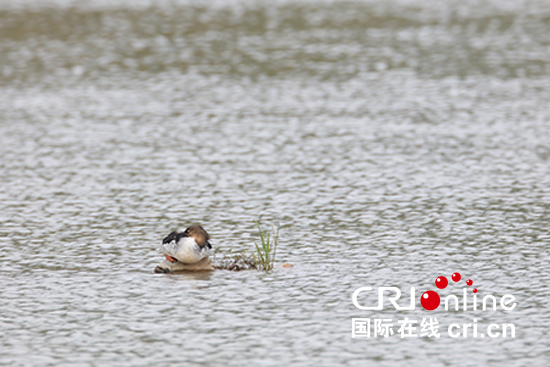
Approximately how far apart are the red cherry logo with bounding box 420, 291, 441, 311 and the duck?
277 cm

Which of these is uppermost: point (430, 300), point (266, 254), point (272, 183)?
point (272, 183)

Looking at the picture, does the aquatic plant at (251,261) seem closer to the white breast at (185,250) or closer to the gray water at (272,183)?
the gray water at (272,183)

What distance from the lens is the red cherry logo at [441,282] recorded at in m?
10.7

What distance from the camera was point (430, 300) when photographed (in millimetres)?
10219

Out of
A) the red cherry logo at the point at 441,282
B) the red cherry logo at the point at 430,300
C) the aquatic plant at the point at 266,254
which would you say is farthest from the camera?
the aquatic plant at the point at 266,254

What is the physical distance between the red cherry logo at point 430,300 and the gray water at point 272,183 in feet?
0.37

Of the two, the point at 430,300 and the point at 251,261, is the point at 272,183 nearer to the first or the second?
the point at 251,261

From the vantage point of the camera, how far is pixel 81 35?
1226 inches

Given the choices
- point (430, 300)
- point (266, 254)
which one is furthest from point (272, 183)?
point (430, 300)

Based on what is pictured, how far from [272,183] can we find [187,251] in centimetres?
469

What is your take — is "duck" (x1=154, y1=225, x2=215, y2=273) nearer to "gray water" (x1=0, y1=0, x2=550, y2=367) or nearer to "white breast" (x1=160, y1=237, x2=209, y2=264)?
"white breast" (x1=160, y1=237, x2=209, y2=264)

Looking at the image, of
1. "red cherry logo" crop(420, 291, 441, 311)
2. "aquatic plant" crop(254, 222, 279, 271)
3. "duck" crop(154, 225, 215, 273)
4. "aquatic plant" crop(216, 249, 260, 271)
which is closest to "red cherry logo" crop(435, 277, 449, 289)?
"red cherry logo" crop(420, 291, 441, 311)

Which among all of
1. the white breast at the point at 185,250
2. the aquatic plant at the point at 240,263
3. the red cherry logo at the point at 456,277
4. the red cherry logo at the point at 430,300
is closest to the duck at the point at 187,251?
the white breast at the point at 185,250

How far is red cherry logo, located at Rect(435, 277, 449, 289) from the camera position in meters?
10.7
